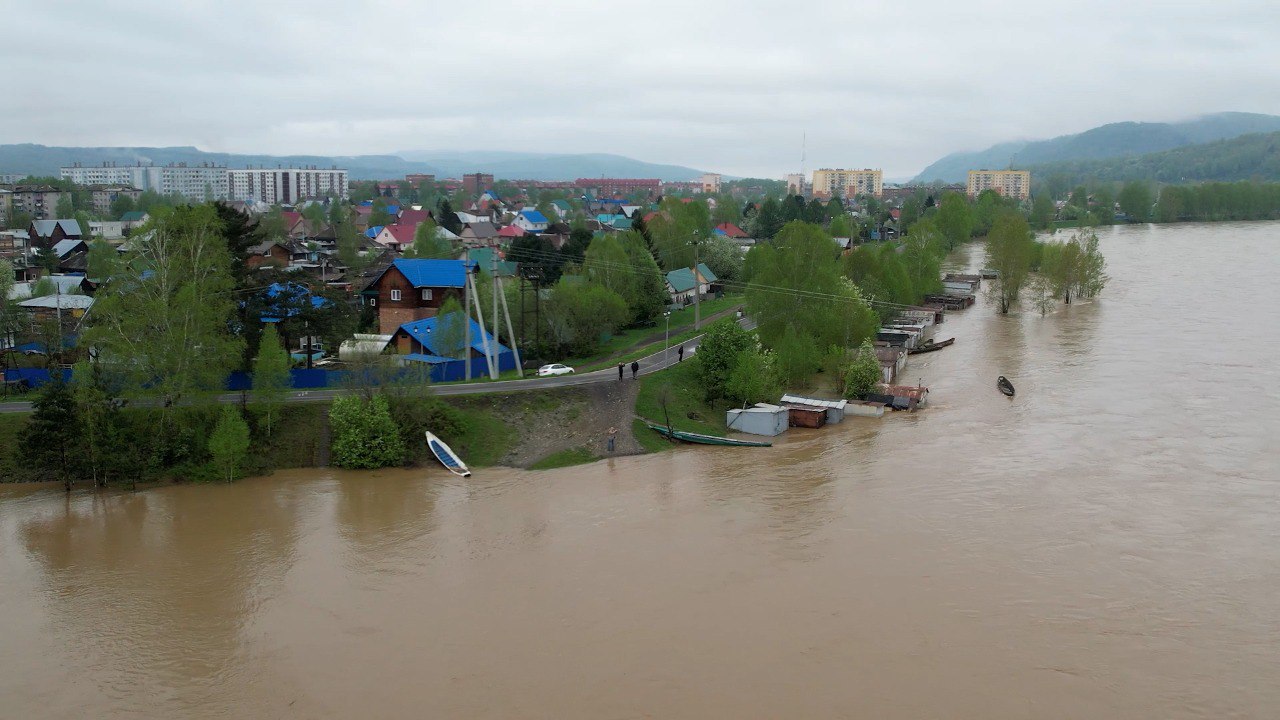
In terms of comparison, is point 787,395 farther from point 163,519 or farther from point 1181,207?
point 1181,207

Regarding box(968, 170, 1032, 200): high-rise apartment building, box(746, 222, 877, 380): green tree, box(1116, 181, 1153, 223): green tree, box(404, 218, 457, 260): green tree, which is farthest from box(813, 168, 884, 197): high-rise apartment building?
box(746, 222, 877, 380): green tree

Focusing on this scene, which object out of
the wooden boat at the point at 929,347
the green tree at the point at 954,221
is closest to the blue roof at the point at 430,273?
the wooden boat at the point at 929,347

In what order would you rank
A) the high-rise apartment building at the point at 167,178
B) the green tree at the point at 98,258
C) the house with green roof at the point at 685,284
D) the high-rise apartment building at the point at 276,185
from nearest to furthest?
the green tree at the point at 98,258
the house with green roof at the point at 685,284
the high-rise apartment building at the point at 276,185
the high-rise apartment building at the point at 167,178

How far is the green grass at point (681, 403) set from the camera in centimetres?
2120

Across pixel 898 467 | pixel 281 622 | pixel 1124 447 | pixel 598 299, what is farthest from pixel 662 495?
pixel 598 299

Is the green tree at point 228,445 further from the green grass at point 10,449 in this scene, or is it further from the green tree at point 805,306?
the green tree at point 805,306

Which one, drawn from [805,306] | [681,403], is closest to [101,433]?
[681,403]

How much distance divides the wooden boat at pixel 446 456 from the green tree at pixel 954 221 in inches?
1976

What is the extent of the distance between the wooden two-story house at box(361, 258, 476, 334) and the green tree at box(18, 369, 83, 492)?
1262cm

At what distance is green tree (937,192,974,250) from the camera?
63438 millimetres

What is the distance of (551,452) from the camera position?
19.4 meters

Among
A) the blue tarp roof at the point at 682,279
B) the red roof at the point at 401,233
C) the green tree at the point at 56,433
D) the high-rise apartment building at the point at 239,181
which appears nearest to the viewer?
the green tree at the point at 56,433

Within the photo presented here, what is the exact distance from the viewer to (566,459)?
19.1 metres

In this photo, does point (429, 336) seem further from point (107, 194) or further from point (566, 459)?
point (107, 194)
